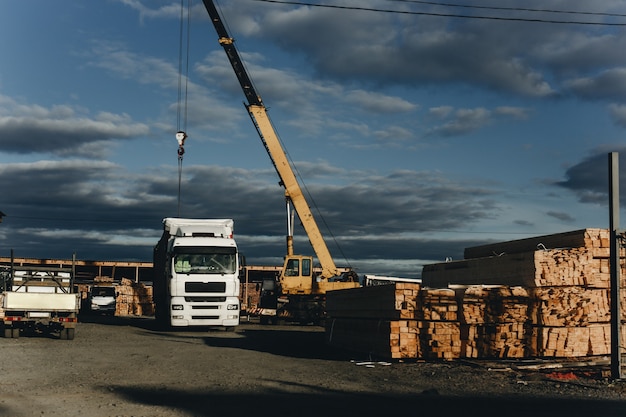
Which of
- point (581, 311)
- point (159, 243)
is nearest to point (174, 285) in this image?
point (159, 243)

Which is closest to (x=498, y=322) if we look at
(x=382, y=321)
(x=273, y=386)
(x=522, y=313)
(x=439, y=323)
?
(x=522, y=313)

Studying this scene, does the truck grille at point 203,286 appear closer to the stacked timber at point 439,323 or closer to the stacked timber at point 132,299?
the stacked timber at point 439,323

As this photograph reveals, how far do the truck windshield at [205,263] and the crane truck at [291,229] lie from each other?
735cm

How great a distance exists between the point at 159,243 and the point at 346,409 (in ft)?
71.9

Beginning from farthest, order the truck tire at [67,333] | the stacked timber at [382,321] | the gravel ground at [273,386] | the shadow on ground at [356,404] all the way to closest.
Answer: the truck tire at [67,333] < the stacked timber at [382,321] < the gravel ground at [273,386] < the shadow on ground at [356,404]

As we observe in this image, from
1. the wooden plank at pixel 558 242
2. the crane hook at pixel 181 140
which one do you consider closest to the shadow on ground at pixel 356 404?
the wooden plank at pixel 558 242

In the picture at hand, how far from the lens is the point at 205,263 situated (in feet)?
84.2

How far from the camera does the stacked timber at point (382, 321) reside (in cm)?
1600

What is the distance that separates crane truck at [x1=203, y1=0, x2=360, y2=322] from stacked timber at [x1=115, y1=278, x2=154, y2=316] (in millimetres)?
14953

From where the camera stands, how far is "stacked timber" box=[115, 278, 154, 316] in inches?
1751

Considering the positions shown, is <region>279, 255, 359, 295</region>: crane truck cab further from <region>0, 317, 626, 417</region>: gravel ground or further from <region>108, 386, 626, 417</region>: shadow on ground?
<region>108, 386, 626, 417</region>: shadow on ground

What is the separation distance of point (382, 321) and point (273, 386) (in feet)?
16.3

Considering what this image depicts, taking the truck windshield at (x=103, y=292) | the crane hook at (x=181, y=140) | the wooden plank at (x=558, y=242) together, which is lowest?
the truck windshield at (x=103, y=292)

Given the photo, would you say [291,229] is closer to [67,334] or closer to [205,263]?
[205,263]
